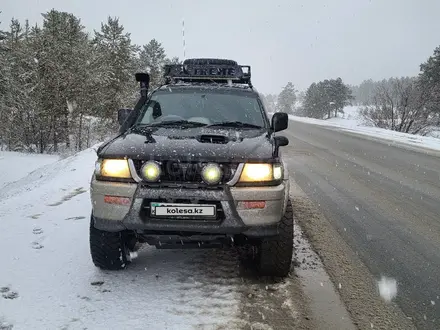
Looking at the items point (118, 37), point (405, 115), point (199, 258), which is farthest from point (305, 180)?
point (118, 37)

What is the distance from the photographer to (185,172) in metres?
2.92

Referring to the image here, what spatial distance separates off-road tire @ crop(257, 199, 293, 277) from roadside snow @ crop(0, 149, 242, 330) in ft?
1.02

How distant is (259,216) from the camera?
9.46 feet

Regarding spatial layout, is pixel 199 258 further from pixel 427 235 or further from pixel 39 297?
pixel 427 235

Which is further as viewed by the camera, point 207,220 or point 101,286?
point 101,286

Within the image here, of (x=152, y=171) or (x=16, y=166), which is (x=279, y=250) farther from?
(x=16, y=166)

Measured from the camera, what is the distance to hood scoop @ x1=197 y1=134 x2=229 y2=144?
3.19 metres

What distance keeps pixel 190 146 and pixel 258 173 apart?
2.04 feet

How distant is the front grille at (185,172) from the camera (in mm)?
2914

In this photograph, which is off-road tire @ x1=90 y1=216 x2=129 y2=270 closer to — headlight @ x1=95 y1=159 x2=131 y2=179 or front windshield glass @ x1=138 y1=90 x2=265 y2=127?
headlight @ x1=95 y1=159 x2=131 y2=179

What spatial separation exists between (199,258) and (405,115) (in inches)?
1104

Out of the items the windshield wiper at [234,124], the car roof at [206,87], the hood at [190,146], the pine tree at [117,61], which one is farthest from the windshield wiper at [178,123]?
the pine tree at [117,61]

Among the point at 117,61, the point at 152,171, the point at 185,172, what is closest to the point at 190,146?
the point at 185,172

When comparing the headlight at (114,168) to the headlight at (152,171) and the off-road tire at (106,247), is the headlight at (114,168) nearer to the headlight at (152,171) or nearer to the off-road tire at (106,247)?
the headlight at (152,171)
